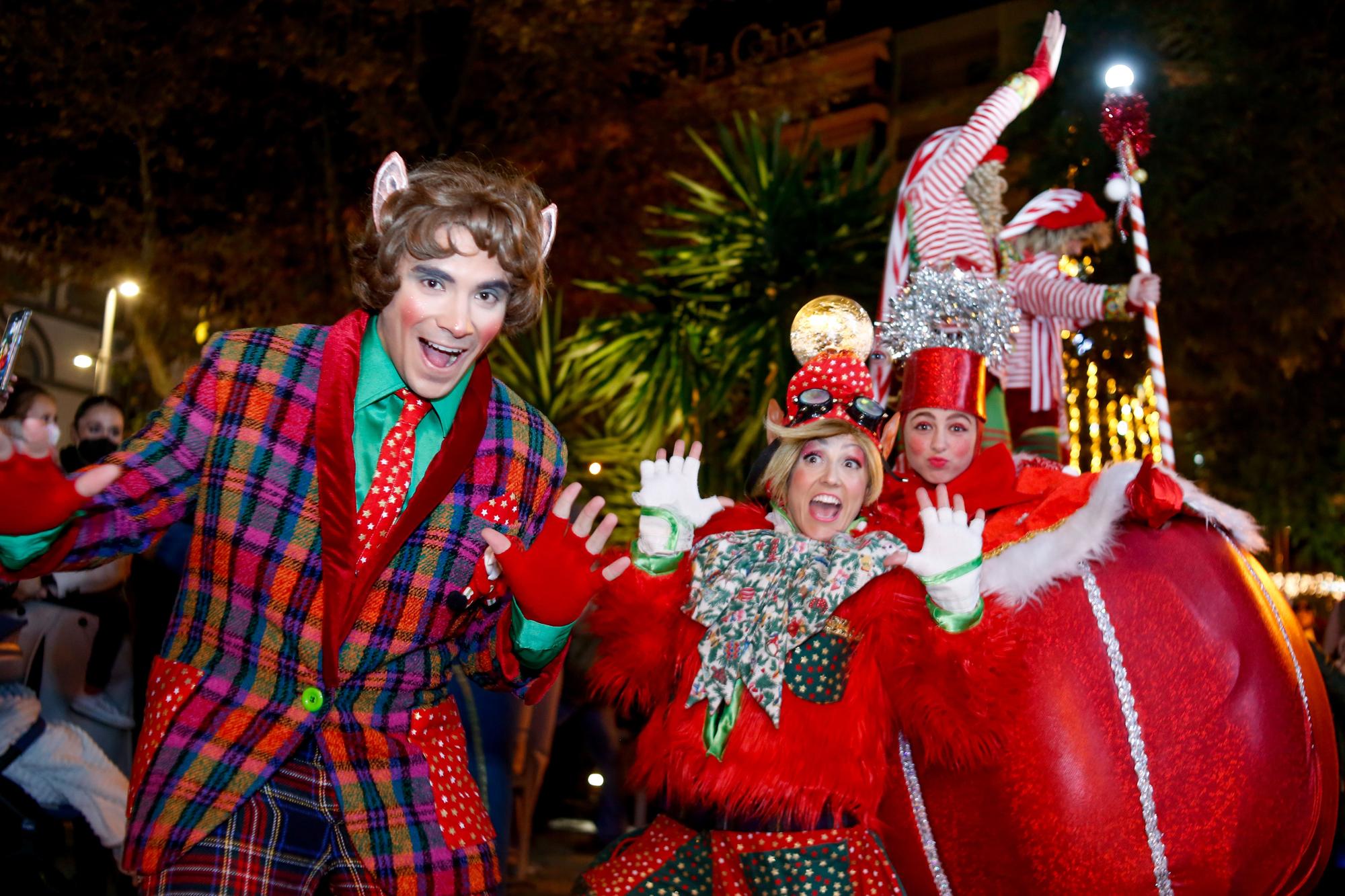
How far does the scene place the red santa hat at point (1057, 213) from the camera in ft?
16.6

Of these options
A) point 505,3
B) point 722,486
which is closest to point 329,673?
point 722,486

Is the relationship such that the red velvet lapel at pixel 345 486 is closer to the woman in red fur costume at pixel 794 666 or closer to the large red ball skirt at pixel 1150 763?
the woman in red fur costume at pixel 794 666

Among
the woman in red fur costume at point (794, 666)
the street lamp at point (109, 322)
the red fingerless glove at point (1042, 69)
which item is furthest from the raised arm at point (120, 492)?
the street lamp at point (109, 322)

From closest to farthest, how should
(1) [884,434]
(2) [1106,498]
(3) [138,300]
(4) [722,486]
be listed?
(2) [1106,498]
(1) [884,434]
(4) [722,486]
(3) [138,300]

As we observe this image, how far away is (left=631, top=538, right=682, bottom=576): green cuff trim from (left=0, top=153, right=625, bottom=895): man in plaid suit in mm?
756

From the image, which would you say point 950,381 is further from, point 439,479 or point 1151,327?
point 439,479

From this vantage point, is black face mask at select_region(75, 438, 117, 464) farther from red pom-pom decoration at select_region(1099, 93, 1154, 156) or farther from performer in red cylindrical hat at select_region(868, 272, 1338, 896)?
red pom-pom decoration at select_region(1099, 93, 1154, 156)

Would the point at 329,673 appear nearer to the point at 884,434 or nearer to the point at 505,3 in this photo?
the point at 884,434

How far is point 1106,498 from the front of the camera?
3246 mm

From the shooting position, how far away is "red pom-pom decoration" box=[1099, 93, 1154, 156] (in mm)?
4559

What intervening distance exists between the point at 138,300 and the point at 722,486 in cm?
855

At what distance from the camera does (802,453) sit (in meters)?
3.47

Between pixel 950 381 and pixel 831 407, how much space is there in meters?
0.51

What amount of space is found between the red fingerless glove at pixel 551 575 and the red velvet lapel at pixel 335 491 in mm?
275
